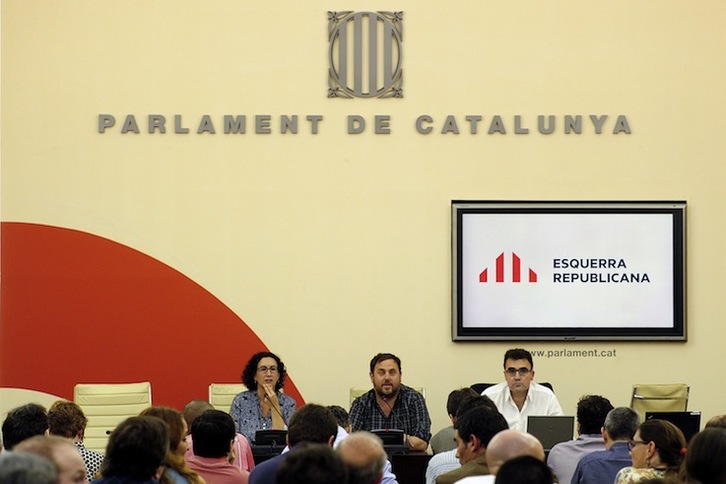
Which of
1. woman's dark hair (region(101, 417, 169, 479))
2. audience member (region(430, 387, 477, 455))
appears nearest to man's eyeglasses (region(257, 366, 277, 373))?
audience member (region(430, 387, 477, 455))

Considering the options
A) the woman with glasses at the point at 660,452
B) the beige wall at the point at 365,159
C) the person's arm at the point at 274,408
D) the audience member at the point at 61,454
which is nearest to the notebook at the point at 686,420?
the woman with glasses at the point at 660,452

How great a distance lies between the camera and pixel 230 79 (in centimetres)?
944

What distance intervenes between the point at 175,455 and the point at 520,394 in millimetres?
4004

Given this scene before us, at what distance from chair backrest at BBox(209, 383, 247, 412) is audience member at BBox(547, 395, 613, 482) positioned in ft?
10.1

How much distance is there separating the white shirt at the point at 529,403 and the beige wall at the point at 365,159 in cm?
97

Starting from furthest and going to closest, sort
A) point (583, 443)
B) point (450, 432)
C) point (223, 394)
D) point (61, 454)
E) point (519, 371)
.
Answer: point (223, 394), point (519, 371), point (450, 432), point (583, 443), point (61, 454)

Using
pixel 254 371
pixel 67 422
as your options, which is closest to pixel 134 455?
pixel 67 422

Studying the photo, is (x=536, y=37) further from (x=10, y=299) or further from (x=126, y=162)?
(x=10, y=299)

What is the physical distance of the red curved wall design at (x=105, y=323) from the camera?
938 cm

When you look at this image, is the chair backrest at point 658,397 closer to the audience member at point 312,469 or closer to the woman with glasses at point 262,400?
the woman with glasses at point 262,400

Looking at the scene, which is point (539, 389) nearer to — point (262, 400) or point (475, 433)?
point (262, 400)

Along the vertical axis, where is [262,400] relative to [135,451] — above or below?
below

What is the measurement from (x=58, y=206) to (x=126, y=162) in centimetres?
62

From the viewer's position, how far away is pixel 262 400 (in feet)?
27.5
